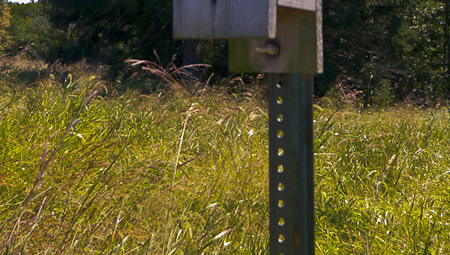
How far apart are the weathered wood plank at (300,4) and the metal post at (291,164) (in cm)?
18

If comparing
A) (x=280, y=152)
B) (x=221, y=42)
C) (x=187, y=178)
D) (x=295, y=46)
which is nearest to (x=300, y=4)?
(x=295, y=46)

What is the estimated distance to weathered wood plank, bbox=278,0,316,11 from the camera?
145 centimetres

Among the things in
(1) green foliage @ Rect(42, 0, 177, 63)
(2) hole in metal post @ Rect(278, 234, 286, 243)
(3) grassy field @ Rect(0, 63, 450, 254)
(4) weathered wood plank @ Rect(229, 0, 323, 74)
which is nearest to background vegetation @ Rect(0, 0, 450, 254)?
(3) grassy field @ Rect(0, 63, 450, 254)

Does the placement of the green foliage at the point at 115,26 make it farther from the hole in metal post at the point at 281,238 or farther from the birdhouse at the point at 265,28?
the hole in metal post at the point at 281,238

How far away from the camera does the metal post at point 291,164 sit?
1521 millimetres

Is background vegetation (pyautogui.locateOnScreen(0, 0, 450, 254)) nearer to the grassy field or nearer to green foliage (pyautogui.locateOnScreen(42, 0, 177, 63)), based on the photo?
the grassy field

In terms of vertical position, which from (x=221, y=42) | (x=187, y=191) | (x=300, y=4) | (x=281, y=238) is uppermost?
(x=221, y=42)

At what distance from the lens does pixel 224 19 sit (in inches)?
59.9

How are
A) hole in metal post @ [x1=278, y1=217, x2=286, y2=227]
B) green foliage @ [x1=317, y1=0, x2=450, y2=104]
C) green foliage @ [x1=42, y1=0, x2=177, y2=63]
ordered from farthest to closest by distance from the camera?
1. green foliage @ [x1=42, y1=0, x2=177, y2=63]
2. green foliage @ [x1=317, y1=0, x2=450, y2=104]
3. hole in metal post @ [x1=278, y1=217, x2=286, y2=227]

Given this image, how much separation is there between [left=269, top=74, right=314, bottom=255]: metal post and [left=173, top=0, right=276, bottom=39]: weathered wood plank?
0.17 meters

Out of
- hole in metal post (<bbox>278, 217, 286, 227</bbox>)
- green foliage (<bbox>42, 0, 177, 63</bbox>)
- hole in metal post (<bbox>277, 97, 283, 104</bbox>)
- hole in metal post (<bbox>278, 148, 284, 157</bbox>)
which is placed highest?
green foliage (<bbox>42, 0, 177, 63</bbox>)

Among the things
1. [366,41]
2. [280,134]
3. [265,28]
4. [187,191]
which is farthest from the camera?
[366,41]

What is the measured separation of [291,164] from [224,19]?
417mm

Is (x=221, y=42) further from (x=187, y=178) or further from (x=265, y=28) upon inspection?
(x=265, y=28)
